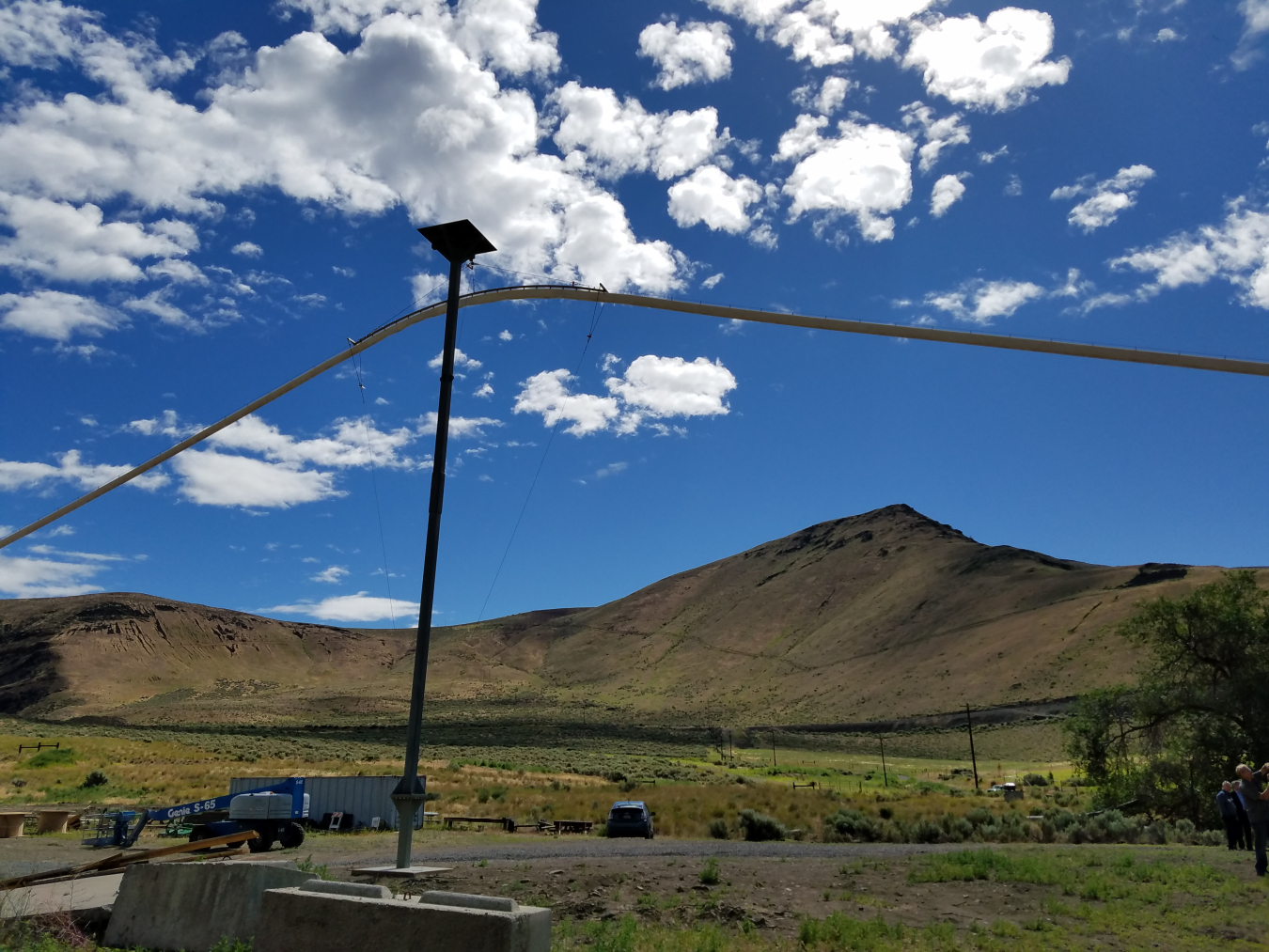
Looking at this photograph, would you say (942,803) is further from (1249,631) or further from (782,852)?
(782,852)

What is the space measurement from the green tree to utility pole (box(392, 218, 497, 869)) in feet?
98.9

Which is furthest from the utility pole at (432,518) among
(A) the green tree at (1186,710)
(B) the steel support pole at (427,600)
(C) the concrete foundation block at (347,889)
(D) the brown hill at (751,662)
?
(D) the brown hill at (751,662)

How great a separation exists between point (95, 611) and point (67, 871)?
209425 millimetres

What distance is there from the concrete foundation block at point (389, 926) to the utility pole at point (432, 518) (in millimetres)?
1937

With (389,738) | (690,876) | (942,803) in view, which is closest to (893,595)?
(389,738)

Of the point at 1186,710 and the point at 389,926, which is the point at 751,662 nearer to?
the point at 1186,710

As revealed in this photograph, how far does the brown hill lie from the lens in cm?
12356

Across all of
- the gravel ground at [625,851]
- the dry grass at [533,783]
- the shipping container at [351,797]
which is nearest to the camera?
the gravel ground at [625,851]

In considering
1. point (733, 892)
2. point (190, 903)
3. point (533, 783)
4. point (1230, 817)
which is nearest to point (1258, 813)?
point (1230, 817)

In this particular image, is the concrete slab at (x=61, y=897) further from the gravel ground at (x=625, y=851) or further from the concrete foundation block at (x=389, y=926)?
the gravel ground at (x=625, y=851)

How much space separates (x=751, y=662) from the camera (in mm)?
168250

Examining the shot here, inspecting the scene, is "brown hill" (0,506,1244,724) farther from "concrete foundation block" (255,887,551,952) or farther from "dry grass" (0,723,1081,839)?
"concrete foundation block" (255,887,551,952)

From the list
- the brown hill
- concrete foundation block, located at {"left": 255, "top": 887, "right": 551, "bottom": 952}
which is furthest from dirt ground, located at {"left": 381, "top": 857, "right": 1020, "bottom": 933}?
the brown hill

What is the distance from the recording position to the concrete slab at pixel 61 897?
1100cm
